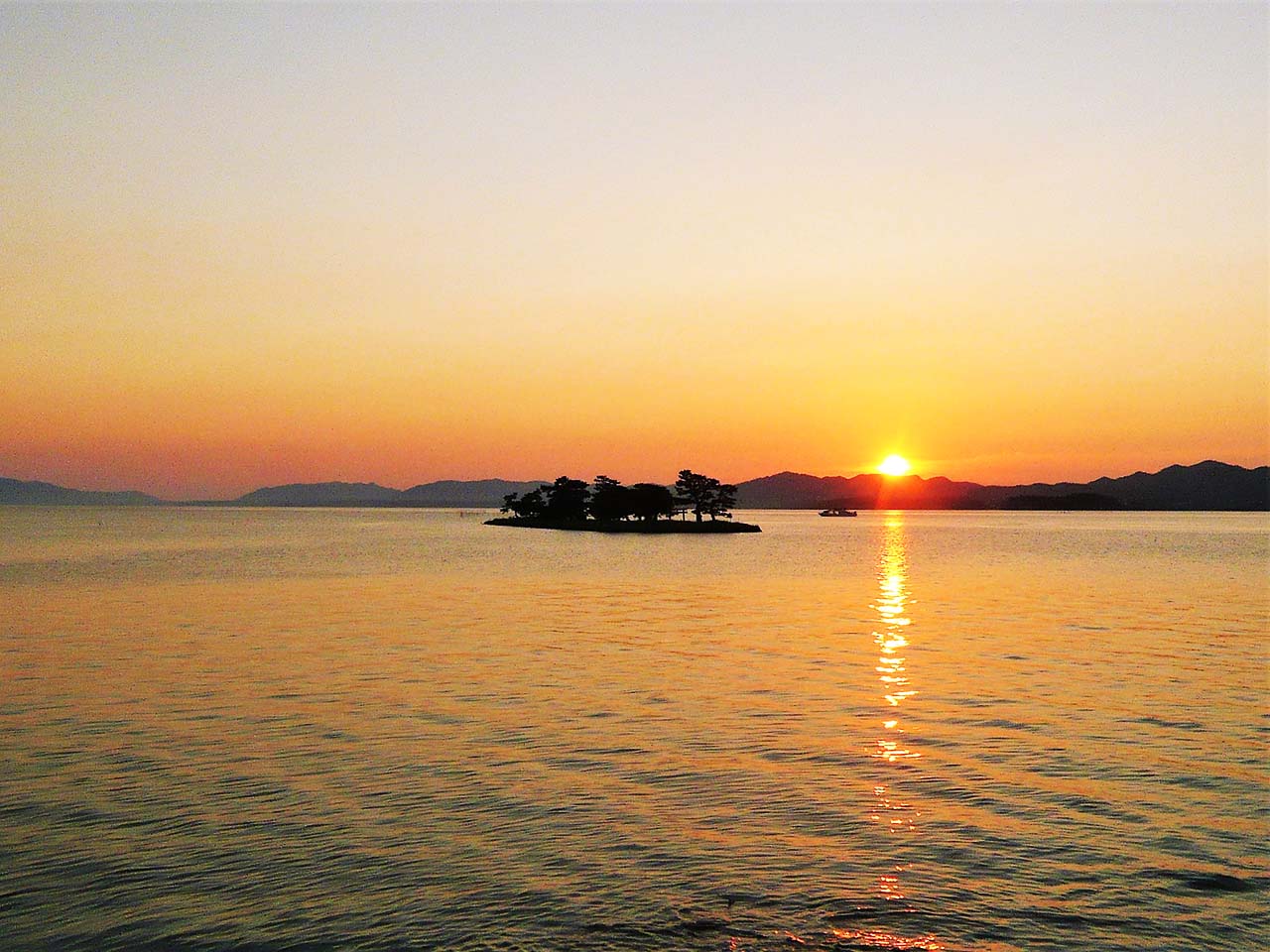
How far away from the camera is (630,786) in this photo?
2186cm

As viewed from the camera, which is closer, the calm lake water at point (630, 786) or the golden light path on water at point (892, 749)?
the golden light path on water at point (892, 749)

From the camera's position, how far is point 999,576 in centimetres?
9494

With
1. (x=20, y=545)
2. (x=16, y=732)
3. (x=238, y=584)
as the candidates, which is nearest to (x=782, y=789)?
(x=16, y=732)

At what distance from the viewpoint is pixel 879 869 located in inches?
666

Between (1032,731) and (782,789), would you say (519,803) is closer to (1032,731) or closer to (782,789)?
(782,789)

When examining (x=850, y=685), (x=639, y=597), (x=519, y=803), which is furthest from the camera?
(x=639, y=597)

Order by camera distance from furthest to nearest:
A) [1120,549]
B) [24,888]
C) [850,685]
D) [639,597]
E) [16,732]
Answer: [1120,549], [639,597], [850,685], [16,732], [24,888]

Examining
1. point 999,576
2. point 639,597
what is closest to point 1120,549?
point 999,576

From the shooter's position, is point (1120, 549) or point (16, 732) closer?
point (16, 732)

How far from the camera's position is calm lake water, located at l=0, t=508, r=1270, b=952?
590 inches

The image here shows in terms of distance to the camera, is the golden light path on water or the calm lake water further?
the calm lake water

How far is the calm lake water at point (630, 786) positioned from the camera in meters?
15.0

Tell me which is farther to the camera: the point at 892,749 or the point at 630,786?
the point at 892,749

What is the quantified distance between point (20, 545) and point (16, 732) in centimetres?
14593
